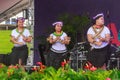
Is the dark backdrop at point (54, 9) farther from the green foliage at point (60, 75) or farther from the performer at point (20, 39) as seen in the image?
the green foliage at point (60, 75)

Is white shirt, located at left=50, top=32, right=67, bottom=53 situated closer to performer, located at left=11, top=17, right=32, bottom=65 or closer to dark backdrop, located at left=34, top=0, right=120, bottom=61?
performer, located at left=11, top=17, right=32, bottom=65

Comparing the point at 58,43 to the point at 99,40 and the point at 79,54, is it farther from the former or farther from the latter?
the point at 79,54

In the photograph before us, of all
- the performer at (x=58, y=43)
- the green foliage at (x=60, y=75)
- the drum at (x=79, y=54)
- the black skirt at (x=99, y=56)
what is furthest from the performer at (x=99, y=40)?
the green foliage at (x=60, y=75)

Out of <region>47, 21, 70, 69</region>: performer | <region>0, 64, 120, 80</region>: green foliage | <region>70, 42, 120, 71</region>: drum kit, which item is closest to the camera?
<region>0, 64, 120, 80</region>: green foliage

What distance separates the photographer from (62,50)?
7.92 m

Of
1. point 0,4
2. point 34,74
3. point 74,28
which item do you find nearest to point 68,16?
point 74,28

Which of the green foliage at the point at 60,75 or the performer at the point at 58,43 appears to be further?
the performer at the point at 58,43

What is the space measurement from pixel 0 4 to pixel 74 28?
2744 mm

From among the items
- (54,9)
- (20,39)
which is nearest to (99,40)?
(20,39)

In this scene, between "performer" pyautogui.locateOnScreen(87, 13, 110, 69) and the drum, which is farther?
the drum

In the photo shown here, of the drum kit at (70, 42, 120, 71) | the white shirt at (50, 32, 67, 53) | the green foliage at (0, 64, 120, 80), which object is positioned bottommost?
the drum kit at (70, 42, 120, 71)

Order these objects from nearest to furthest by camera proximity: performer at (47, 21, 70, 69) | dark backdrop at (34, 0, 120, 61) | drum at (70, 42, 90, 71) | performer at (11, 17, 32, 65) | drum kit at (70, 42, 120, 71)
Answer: performer at (11, 17, 32, 65) → performer at (47, 21, 70, 69) → drum kit at (70, 42, 120, 71) → drum at (70, 42, 90, 71) → dark backdrop at (34, 0, 120, 61)

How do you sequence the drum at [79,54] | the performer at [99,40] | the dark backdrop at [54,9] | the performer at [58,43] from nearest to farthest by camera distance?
the performer at [99,40] < the performer at [58,43] < the drum at [79,54] < the dark backdrop at [54,9]

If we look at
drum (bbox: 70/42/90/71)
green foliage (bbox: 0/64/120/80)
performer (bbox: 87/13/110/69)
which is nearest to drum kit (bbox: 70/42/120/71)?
drum (bbox: 70/42/90/71)
